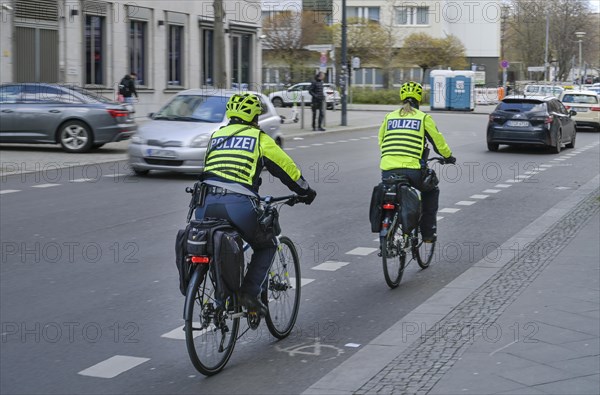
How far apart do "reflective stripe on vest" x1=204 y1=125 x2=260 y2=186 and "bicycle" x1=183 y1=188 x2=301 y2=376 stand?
24cm

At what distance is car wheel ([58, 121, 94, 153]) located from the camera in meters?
21.8

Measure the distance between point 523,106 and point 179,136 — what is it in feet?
38.6

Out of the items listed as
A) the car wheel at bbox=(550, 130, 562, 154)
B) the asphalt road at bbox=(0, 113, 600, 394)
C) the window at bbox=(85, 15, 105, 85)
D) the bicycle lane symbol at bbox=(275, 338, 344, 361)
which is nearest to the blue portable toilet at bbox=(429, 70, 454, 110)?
the window at bbox=(85, 15, 105, 85)

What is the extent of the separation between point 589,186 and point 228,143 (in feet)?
42.6

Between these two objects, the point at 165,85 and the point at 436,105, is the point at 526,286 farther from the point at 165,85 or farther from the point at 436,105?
the point at 436,105

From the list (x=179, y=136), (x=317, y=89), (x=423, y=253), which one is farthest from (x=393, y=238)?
(x=317, y=89)

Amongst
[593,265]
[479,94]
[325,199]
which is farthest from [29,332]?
[479,94]

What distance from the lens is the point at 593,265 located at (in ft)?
30.9

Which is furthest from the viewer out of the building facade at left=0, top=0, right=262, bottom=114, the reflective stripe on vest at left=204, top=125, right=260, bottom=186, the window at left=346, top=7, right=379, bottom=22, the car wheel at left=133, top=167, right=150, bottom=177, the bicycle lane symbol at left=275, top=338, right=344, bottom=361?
the window at left=346, top=7, right=379, bottom=22

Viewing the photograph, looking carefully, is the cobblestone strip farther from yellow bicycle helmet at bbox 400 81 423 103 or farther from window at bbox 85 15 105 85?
window at bbox 85 15 105 85

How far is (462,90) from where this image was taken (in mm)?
53625

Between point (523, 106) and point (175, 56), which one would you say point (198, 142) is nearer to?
point (523, 106)

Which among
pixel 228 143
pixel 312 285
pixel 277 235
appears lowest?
pixel 312 285

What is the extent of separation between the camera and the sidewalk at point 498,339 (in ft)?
18.4
